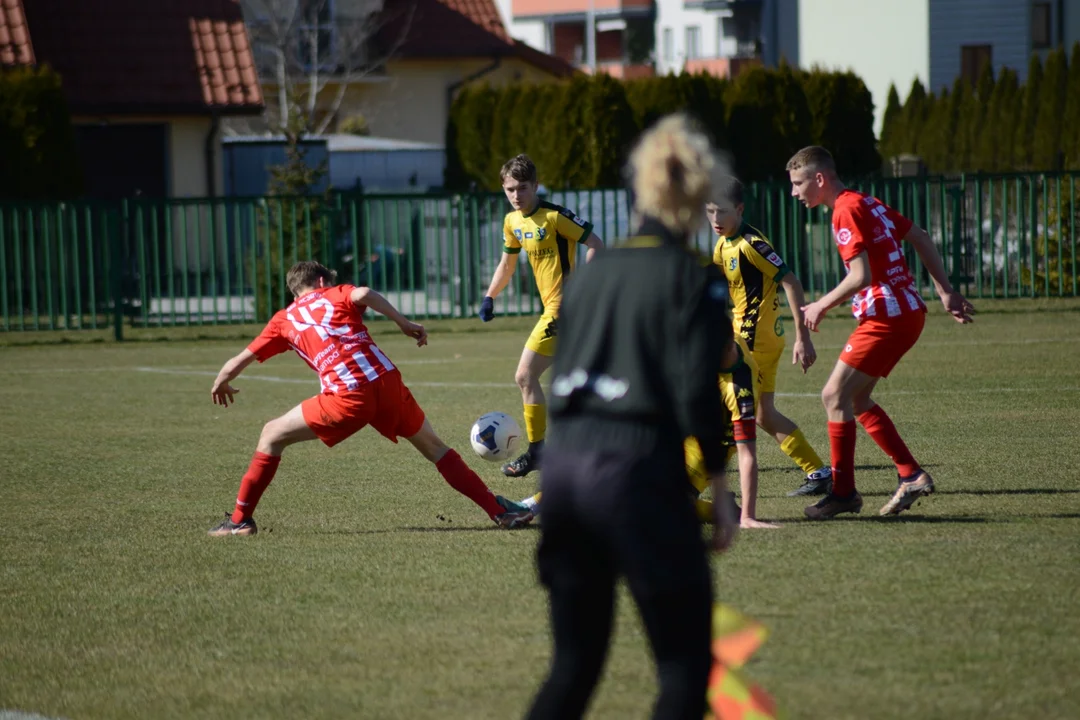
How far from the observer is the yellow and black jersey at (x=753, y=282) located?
8539 mm

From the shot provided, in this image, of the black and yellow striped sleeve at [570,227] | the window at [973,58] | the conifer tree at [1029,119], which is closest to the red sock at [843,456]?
the black and yellow striped sleeve at [570,227]

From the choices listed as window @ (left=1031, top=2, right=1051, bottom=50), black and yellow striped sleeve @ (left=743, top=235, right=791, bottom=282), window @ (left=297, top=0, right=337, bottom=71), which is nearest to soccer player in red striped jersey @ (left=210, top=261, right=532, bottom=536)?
black and yellow striped sleeve @ (left=743, top=235, right=791, bottom=282)

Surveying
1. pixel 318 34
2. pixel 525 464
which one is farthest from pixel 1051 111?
pixel 525 464

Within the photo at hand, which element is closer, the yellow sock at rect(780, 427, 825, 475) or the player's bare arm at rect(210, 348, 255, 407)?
the player's bare arm at rect(210, 348, 255, 407)

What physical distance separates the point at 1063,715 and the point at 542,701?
1.83m

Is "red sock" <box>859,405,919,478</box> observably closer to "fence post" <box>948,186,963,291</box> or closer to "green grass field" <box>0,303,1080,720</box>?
"green grass field" <box>0,303,1080,720</box>

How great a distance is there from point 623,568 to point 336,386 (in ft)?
14.4

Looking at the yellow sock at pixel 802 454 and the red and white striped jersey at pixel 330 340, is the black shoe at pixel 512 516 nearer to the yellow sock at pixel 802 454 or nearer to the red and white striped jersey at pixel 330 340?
the red and white striped jersey at pixel 330 340

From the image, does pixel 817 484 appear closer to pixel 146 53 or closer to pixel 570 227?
pixel 570 227

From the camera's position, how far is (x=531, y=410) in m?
10.2

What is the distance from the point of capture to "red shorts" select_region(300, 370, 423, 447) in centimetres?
788

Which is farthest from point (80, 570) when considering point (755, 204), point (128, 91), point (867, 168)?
point (128, 91)

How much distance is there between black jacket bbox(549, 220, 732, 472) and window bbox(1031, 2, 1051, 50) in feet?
163

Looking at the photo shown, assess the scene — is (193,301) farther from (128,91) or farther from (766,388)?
(766,388)
